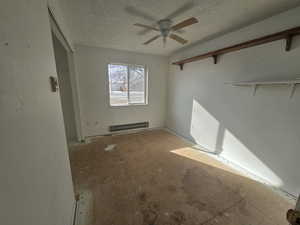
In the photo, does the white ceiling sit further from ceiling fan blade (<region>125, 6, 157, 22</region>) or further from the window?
the window

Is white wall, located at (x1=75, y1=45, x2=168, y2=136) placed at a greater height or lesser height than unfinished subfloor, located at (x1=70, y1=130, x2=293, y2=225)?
greater

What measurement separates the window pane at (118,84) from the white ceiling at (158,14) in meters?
1.02

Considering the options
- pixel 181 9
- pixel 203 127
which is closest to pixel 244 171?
pixel 203 127

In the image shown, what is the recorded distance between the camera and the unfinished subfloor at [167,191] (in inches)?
51.5

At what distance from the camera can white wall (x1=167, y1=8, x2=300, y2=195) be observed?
5.22ft

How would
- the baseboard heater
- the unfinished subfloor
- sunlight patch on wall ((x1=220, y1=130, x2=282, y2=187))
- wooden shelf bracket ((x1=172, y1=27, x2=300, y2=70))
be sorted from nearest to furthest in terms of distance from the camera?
the unfinished subfloor, wooden shelf bracket ((x1=172, y1=27, x2=300, y2=70)), sunlight patch on wall ((x1=220, y1=130, x2=282, y2=187)), the baseboard heater

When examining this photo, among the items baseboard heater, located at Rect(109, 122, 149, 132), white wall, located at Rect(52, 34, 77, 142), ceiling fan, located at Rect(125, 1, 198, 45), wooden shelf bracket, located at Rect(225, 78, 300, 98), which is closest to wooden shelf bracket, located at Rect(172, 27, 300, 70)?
wooden shelf bracket, located at Rect(225, 78, 300, 98)

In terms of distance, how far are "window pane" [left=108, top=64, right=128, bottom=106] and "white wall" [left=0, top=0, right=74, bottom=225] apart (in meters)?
2.58

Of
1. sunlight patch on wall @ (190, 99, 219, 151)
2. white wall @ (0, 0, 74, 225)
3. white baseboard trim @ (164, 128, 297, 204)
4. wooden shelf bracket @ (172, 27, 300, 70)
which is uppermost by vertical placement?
wooden shelf bracket @ (172, 27, 300, 70)

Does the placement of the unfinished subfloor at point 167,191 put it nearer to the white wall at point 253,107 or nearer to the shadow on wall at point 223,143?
the shadow on wall at point 223,143

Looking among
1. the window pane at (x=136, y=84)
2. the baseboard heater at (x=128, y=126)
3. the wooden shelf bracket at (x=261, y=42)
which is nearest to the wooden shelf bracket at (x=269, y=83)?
the wooden shelf bracket at (x=261, y=42)

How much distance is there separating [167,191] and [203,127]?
1752 mm

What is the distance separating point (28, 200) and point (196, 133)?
3.07m

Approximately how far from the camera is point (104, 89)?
10.8ft
